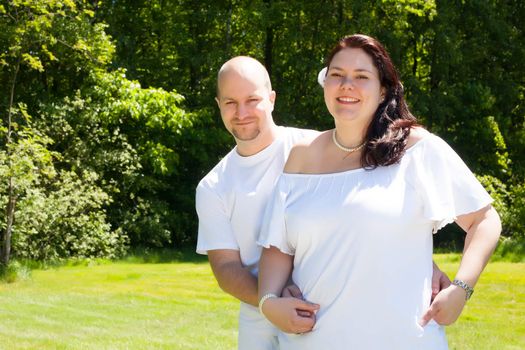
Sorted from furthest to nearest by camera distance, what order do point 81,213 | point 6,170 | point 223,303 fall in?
point 81,213 → point 6,170 → point 223,303

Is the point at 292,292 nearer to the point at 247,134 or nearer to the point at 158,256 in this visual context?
the point at 247,134

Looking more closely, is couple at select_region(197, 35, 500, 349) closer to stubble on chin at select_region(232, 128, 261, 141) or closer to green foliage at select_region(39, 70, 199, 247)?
stubble on chin at select_region(232, 128, 261, 141)

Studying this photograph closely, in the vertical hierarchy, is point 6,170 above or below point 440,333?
below

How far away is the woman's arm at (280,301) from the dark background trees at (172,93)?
1134cm

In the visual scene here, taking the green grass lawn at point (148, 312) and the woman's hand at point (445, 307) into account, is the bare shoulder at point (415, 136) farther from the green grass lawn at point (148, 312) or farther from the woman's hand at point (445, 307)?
the green grass lawn at point (148, 312)

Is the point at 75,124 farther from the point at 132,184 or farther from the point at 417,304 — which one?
the point at 417,304

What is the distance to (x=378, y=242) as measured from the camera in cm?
286

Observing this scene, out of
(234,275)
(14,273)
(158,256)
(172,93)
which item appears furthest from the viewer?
(172,93)

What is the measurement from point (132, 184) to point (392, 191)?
635 inches

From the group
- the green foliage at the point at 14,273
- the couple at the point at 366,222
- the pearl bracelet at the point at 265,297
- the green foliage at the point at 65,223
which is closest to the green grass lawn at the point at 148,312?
the green foliage at the point at 14,273

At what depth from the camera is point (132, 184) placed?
736 inches

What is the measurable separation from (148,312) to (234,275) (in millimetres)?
6872

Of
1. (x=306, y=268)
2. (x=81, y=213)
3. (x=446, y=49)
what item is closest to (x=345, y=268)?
(x=306, y=268)

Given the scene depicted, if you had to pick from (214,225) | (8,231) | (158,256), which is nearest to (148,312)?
(8,231)
